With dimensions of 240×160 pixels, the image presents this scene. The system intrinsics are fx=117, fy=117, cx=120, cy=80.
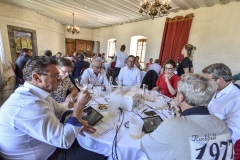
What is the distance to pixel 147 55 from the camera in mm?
6449

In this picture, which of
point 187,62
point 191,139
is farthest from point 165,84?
point 191,139

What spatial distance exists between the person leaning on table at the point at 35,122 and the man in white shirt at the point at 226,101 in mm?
1277

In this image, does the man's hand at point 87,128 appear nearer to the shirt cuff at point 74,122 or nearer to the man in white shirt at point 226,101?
the shirt cuff at point 74,122

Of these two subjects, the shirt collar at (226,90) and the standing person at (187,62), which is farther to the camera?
the standing person at (187,62)

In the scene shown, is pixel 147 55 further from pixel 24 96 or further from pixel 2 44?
pixel 2 44

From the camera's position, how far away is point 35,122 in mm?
717

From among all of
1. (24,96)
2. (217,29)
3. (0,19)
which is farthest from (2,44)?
(217,29)

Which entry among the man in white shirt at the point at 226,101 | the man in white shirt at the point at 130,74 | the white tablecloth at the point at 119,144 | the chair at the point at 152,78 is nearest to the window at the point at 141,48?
the man in white shirt at the point at 130,74

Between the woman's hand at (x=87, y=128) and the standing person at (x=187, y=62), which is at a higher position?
the standing person at (x=187, y=62)

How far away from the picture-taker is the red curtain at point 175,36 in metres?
4.56

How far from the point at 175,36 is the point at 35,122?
5.48 metres

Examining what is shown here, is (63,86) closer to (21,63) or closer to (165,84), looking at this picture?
(165,84)

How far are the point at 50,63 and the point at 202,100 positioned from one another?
3.87 feet

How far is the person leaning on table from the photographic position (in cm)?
73
